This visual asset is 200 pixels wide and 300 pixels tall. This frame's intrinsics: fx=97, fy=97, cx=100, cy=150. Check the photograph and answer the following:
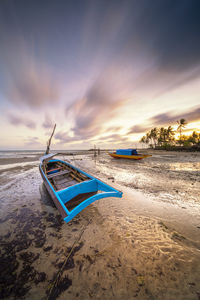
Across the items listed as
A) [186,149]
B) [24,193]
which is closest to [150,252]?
[24,193]

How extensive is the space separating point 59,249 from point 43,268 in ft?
1.42

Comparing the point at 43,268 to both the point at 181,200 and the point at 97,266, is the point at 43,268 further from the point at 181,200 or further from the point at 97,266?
the point at 181,200

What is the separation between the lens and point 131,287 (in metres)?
1.63

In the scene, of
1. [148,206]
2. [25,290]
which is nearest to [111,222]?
[148,206]

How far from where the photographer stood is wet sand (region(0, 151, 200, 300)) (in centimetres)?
161

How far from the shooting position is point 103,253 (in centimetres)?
219

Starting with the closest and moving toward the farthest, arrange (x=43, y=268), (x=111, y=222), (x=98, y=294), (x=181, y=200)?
(x=98, y=294)
(x=43, y=268)
(x=111, y=222)
(x=181, y=200)

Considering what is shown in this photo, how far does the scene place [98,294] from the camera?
5.12 ft

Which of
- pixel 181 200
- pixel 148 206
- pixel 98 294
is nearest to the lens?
pixel 98 294

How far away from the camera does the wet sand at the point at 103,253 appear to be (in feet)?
5.29

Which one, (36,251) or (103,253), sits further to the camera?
(36,251)

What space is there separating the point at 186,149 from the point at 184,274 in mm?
48105

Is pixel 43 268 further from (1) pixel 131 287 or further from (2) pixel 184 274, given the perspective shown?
(2) pixel 184 274

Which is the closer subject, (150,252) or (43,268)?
(43,268)
